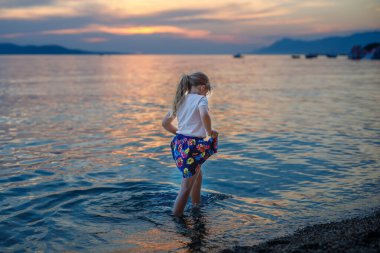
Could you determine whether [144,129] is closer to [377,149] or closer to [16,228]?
[377,149]

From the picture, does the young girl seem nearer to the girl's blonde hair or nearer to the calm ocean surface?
the girl's blonde hair

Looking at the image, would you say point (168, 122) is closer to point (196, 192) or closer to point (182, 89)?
point (182, 89)

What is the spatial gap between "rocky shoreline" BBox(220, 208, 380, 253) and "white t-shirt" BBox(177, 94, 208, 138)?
176 centimetres

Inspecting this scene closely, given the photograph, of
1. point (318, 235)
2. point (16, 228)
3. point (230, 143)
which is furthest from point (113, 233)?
point (230, 143)

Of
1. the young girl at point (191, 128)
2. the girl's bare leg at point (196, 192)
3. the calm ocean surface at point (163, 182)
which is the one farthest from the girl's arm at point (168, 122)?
the calm ocean surface at point (163, 182)

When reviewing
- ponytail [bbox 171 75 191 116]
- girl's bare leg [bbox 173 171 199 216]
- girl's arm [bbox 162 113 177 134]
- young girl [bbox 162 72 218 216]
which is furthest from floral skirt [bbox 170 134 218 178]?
ponytail [bbox 171 75 191 116]

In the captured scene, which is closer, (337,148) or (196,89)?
(196,89)

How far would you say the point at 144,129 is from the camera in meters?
15.8

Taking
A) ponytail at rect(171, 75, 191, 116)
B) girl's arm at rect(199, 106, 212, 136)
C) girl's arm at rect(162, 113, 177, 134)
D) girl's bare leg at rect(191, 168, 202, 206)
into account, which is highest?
ponytail at rect(171, 75, 191, 116)

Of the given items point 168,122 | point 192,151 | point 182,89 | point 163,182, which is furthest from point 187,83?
point 163,182

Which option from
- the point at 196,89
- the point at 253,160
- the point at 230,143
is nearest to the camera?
the point at 196,89

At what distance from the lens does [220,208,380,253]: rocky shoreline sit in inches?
174

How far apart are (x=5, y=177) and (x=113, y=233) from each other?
4.19 metres

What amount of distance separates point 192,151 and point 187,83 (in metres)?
1.01
